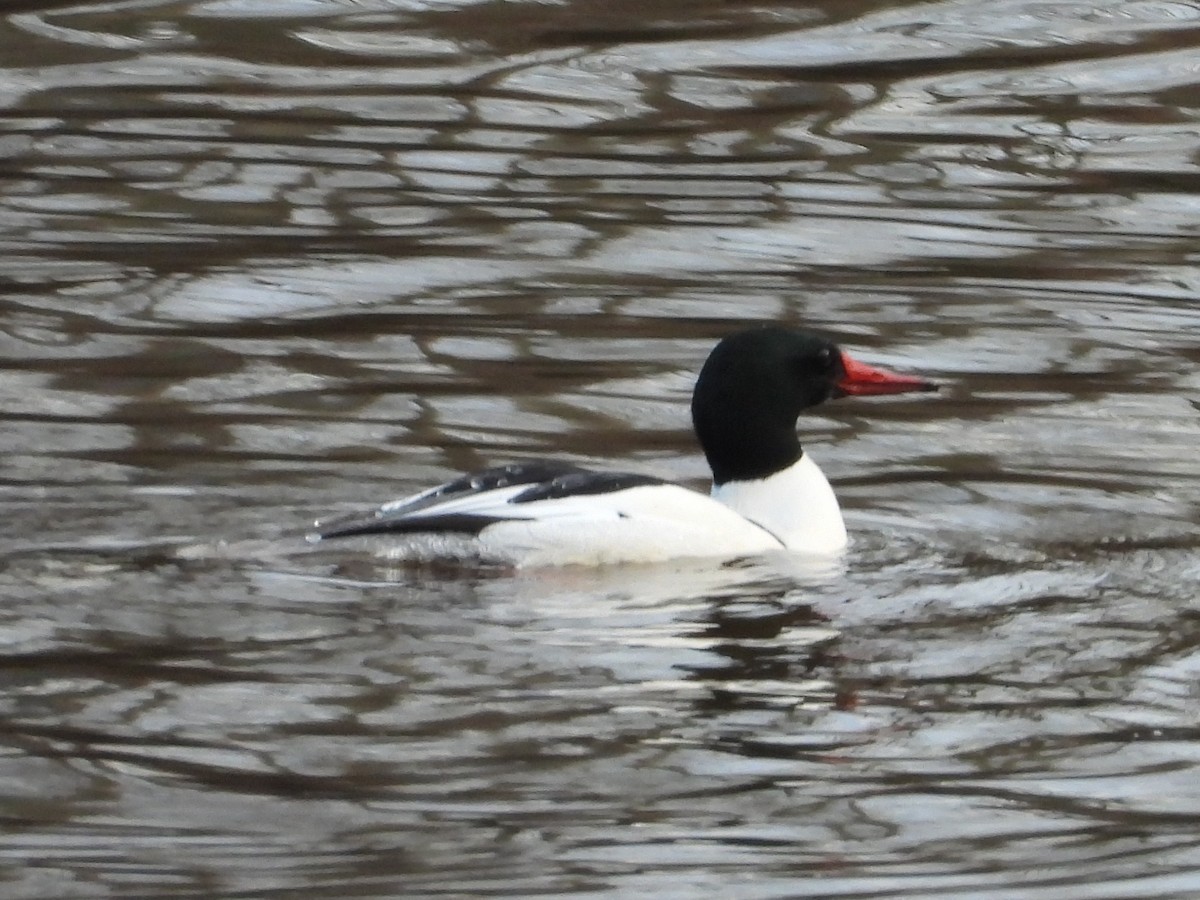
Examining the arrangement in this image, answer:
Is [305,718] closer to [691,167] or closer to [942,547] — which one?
[942,547]

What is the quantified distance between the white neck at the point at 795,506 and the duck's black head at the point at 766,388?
0.17 feet

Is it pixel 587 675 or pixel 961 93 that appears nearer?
pixel 587 675

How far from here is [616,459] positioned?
982cm

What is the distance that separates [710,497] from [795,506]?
0.33 metres

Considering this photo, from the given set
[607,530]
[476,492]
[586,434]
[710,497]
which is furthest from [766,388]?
[586,434]

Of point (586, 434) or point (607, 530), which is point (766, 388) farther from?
point (586, 434)

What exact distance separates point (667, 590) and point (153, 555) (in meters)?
1.49

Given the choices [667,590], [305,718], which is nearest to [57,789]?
[305,718]

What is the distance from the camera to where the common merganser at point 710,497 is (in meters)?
8.41

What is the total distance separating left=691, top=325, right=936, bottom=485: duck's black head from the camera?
8.95m

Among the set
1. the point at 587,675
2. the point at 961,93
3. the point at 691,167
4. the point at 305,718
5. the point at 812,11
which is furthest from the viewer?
the point at 812,11

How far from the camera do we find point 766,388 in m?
8.99

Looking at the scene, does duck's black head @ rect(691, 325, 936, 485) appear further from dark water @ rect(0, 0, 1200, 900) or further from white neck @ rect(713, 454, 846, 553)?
dark water @ rect(0, 0, 1200, 900)

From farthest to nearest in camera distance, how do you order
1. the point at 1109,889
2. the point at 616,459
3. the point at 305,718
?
the point at 616,459
the point at 305,718
the point at 1109,889
